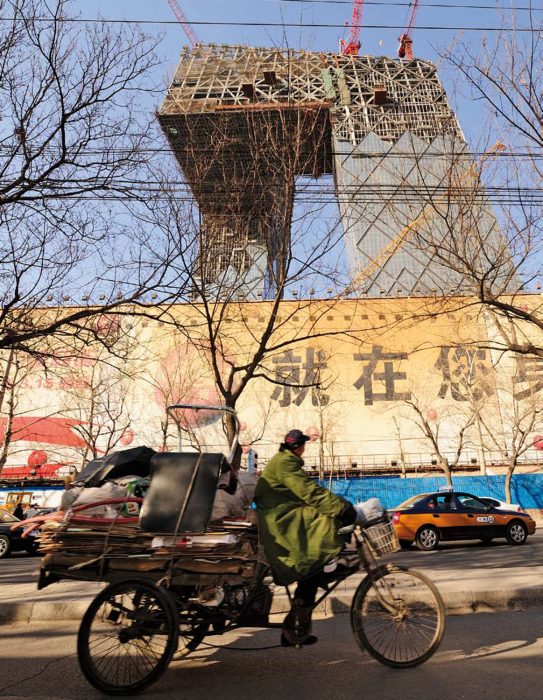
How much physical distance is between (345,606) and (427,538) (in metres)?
8.28

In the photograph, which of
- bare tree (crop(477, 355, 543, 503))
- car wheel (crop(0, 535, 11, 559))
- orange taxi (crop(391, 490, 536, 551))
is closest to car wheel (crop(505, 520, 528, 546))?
orange taxi (crop(391, 490, 536, 551))

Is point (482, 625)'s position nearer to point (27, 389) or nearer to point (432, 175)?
point (432, 175)

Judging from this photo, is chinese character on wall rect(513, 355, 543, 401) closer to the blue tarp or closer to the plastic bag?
the blue tarp

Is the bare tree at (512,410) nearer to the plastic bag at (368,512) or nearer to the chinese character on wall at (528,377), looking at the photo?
the chinese character on wall at (528,377)

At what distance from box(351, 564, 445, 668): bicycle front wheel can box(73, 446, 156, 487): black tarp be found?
1789 mm

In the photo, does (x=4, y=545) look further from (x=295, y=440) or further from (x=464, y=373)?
(x=464, y=373)

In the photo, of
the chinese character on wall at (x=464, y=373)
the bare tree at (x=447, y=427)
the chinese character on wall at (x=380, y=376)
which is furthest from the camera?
the chinese character on wall at (x=380, y=376)

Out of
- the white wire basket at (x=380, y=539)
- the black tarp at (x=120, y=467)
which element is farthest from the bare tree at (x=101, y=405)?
the white wire basket at (x=380, y=539)

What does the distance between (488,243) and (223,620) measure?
9.55m

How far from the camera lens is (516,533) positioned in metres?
13.3

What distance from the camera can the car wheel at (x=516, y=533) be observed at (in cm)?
1327

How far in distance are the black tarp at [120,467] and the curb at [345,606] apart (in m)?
2.19

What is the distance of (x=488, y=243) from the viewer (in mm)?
10625

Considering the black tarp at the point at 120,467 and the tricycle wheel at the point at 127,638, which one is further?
the black tarp at the point at 120,467
